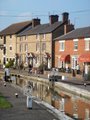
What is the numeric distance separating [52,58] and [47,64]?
1.91 m

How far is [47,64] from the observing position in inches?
2854

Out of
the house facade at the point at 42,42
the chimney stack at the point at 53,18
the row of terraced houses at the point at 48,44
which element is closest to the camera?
the row of terraced houses at the point at 48,44

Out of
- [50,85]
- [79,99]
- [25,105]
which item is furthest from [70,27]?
[25,105]

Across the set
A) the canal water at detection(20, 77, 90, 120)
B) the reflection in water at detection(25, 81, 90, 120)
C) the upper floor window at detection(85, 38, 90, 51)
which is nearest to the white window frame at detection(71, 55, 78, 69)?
the upper floor window at detection(85, 38, 90, 51)

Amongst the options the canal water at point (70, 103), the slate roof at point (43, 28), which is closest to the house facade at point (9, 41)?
the slate roof at point (43, 28)

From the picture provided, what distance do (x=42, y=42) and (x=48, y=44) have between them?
3.55m

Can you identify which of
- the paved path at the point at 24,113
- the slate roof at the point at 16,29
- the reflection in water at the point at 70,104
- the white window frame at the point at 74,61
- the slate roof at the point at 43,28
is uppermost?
the slate roof at the point at 16,29

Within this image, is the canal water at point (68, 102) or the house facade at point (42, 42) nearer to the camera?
the canal water at point (68, 102)

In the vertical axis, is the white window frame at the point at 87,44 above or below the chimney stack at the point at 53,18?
below

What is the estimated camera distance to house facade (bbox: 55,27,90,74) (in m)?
57.9

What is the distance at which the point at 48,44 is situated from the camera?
73062 millimetres

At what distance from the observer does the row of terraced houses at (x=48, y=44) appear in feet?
200

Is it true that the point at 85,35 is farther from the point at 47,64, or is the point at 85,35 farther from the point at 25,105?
the point at 25,105

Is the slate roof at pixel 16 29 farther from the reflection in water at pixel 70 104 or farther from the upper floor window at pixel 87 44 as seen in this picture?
the reflection in water at pixel 70 104
